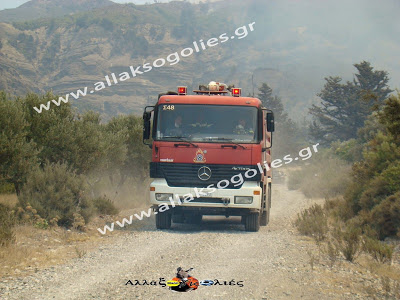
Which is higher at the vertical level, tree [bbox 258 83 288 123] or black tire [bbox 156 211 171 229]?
tree [bbox 258 83 288 123]

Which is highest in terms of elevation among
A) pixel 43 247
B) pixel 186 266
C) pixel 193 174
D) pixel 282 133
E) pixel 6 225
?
pixel 282 133

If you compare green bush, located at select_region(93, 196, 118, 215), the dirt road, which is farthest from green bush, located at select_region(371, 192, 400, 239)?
green bush, located at select_region(93, 196, 118, 215)

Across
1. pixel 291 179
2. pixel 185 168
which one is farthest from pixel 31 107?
pixel 291 179

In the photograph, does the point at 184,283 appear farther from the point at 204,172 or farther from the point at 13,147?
the point at 13,147

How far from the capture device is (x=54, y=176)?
14.3 metres

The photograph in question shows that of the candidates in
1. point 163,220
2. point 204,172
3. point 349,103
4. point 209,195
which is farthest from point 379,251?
point 349,103

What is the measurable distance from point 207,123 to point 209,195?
1.78 m

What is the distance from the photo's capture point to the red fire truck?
519 inches

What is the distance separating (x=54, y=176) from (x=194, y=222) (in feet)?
14.5

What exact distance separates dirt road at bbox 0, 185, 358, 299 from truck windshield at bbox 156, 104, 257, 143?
240 cm

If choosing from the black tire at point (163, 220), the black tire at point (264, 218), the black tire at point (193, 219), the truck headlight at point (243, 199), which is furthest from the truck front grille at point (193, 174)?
the black tire at point (264, 218)

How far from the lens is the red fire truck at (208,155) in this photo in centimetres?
1319

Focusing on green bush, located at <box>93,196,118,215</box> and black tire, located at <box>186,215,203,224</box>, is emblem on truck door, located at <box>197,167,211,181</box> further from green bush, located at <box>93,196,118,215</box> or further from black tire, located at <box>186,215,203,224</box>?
green bush, located at <box>93,196,118,215</box>

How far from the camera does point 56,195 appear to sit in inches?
542
